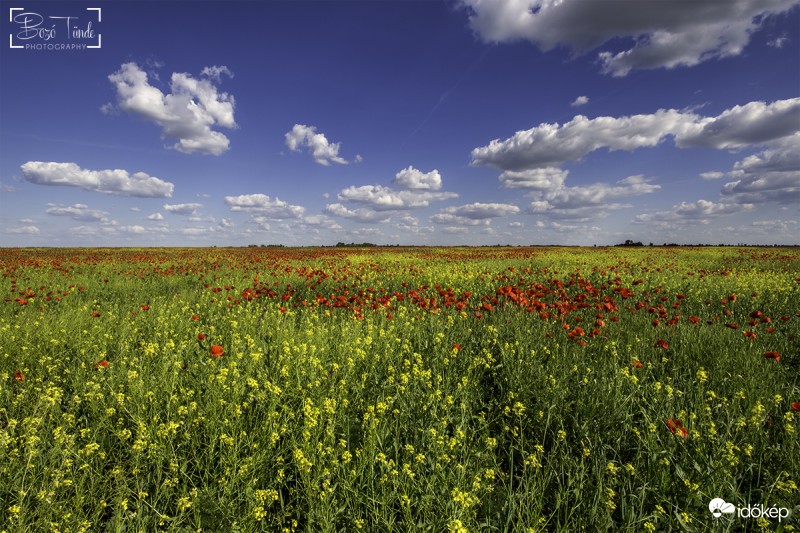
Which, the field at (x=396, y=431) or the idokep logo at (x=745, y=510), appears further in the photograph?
the field at (x=396, y=431)

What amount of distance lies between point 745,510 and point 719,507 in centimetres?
21

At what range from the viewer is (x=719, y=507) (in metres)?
2.11

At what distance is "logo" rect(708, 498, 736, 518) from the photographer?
2.07 m

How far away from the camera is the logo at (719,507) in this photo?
81.4 inches

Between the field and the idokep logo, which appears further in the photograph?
the field

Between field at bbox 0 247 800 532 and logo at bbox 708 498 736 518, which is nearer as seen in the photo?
logo at bbox 708 498 736 518

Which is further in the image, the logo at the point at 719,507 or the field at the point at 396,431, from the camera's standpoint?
the field at the point at 396,431

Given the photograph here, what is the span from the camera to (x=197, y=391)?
325cm

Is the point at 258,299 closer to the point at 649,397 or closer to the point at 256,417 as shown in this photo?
the point at 256,417

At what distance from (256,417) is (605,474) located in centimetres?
261

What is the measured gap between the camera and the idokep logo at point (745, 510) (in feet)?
6.81

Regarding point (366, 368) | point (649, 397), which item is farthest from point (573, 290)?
point (366, 368)

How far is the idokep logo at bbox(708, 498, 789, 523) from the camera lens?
2.07 m

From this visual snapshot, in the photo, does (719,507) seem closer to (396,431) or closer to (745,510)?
(745,510)
